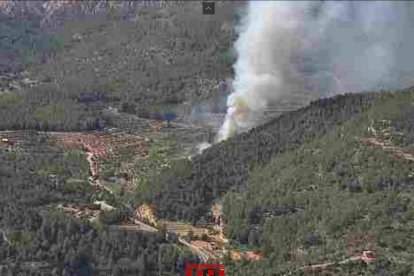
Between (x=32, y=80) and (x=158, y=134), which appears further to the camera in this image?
(x=32, y=80)

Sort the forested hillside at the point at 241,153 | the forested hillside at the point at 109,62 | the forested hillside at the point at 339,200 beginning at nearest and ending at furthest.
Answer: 1. the forested hillside at the point at 339,200
2. the forested hillside at the point at 241,153
3. the forested hillside at the point at 109,62

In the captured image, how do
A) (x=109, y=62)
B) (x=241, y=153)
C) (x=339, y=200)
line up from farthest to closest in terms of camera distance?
(x=109, y=62) → (x=241, y=153) → (x=339, y=200)

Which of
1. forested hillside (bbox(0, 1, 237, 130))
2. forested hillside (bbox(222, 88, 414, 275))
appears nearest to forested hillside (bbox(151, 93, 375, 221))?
forested hillside (bbox(222, 88, 414, 275))

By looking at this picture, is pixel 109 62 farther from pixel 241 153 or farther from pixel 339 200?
pixel 339 200

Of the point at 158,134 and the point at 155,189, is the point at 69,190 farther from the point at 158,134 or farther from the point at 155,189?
the point at 158,134

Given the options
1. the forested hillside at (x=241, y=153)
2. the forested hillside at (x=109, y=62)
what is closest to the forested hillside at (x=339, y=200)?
the forested hillside at (x=241, y=153)

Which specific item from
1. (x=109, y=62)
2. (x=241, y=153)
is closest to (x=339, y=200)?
(x=241, y=153)

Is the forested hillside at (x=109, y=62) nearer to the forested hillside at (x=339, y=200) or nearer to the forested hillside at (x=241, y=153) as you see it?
the forested hillside at (x=241, y=153)

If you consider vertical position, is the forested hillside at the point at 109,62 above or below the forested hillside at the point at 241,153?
above

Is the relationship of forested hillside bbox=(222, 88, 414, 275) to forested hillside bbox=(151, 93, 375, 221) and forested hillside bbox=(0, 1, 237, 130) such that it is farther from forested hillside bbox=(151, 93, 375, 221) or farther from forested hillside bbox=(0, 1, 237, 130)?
forested hillside bbox=(0, 1, 237, 130)

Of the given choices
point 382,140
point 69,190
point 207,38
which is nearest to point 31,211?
point 69,190

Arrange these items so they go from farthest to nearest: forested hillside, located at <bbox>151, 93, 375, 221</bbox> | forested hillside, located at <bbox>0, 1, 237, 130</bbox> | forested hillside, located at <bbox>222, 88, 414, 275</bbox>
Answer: forested hillside, located at <bbox>0, 1, 237, 130</bbox> < forested hillside, located at <bbox>151, 93, 375, 221</bbox> < forested hillside, located at <bbox>222, 88, 414, 275</bbox>
